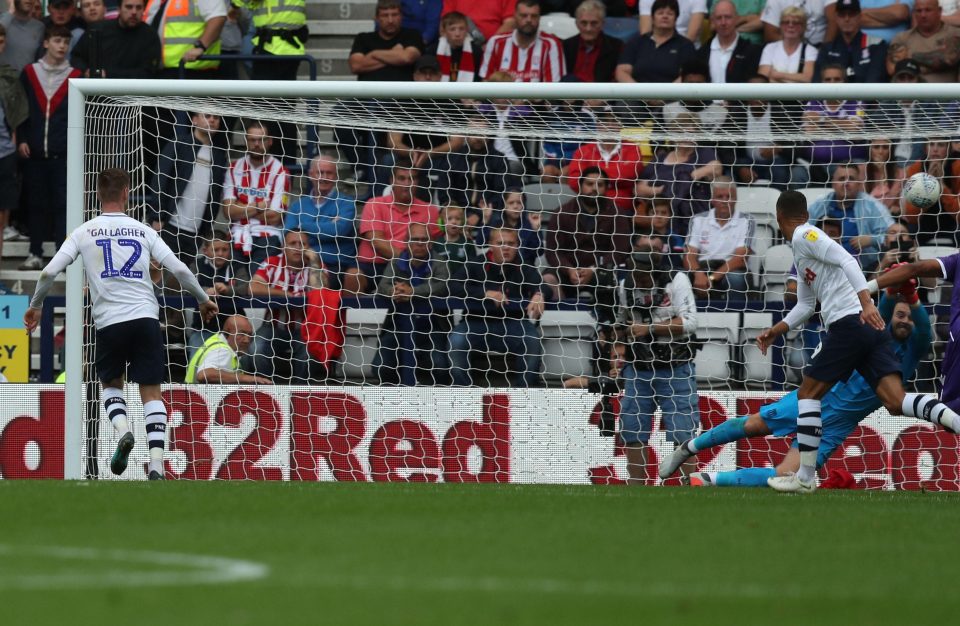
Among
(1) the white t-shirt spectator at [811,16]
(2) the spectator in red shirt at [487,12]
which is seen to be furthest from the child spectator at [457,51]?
(1) the white t-shirt spectator at [811,16]

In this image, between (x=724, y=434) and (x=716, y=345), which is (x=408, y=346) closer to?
(x=716, y=345)

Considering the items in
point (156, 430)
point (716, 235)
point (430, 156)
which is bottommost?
point (156, 430)

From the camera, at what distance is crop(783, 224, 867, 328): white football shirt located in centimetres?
920

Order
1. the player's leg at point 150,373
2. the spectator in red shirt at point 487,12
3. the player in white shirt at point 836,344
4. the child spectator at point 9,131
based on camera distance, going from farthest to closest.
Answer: the spectator in red shirt at point 487,12, the child spectator at point 9,131, the player's leg at point 150,373, the player in white shirt at point 836,344

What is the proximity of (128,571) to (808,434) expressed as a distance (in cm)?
528

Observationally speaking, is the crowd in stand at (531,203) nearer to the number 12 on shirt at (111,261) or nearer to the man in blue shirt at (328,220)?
the man in blue shirt at (328,220)

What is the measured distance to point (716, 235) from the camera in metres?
12.6

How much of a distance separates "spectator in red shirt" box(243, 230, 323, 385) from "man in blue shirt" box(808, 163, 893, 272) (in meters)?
4.31

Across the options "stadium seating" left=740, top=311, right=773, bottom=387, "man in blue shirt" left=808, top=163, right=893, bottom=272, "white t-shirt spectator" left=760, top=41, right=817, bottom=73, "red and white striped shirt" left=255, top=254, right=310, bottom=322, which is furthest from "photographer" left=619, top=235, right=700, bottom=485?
"white t-shirt spectator" left=760, top=41, right=817, bottom=73

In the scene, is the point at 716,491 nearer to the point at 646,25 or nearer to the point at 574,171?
the point at 574,171

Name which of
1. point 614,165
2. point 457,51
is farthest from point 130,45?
point 614,165

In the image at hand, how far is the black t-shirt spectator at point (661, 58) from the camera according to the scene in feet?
47.0

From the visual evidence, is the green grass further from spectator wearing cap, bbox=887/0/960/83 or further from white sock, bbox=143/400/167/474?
spectator wearing cap, bbox=887/0/960/83

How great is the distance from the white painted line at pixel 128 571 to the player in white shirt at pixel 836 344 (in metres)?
4.78
